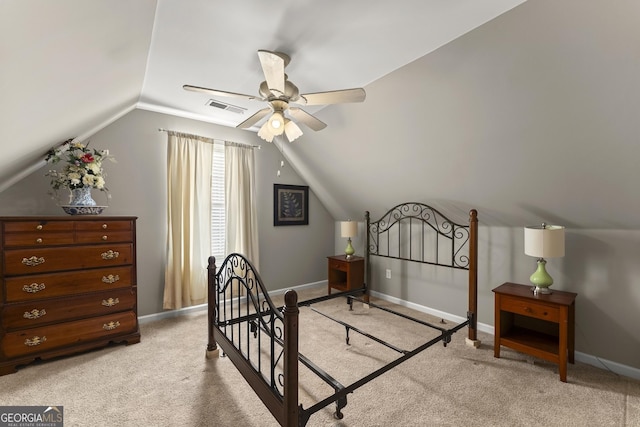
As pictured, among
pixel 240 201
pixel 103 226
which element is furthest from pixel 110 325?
pixel 240 201

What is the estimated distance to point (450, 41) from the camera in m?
1.98

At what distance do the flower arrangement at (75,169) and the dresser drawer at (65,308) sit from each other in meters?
1.11

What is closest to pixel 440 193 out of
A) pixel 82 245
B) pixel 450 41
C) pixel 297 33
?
pixel 450 41

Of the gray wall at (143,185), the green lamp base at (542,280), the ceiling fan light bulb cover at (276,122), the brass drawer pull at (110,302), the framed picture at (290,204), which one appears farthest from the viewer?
the framed picture at (290,204)

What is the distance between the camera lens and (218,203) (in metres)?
4.03

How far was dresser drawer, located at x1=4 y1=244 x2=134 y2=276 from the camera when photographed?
2.39 m

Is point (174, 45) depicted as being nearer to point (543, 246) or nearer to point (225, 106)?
point (225, 106)

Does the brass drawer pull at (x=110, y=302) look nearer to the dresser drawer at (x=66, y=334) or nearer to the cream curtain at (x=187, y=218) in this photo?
the dresser drawer at (x=66, y=334)

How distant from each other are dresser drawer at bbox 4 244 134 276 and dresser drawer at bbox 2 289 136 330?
0.96 feet

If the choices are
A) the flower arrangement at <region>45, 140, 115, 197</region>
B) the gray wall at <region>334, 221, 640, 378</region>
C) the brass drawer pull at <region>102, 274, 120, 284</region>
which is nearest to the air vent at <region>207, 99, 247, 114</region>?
the flower arrangement at <region>45, 140, 115, 197</region>

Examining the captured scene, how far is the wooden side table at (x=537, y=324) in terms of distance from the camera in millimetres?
2303

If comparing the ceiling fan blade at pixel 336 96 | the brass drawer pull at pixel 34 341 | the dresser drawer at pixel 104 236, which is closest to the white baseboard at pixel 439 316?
the brass drawer pull at pixel 34 341

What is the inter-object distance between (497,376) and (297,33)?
3.20m

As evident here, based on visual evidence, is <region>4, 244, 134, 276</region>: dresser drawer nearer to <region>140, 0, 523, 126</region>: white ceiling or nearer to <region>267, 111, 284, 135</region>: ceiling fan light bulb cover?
<region>140, 0, 523, 126</region>: white ceiling
